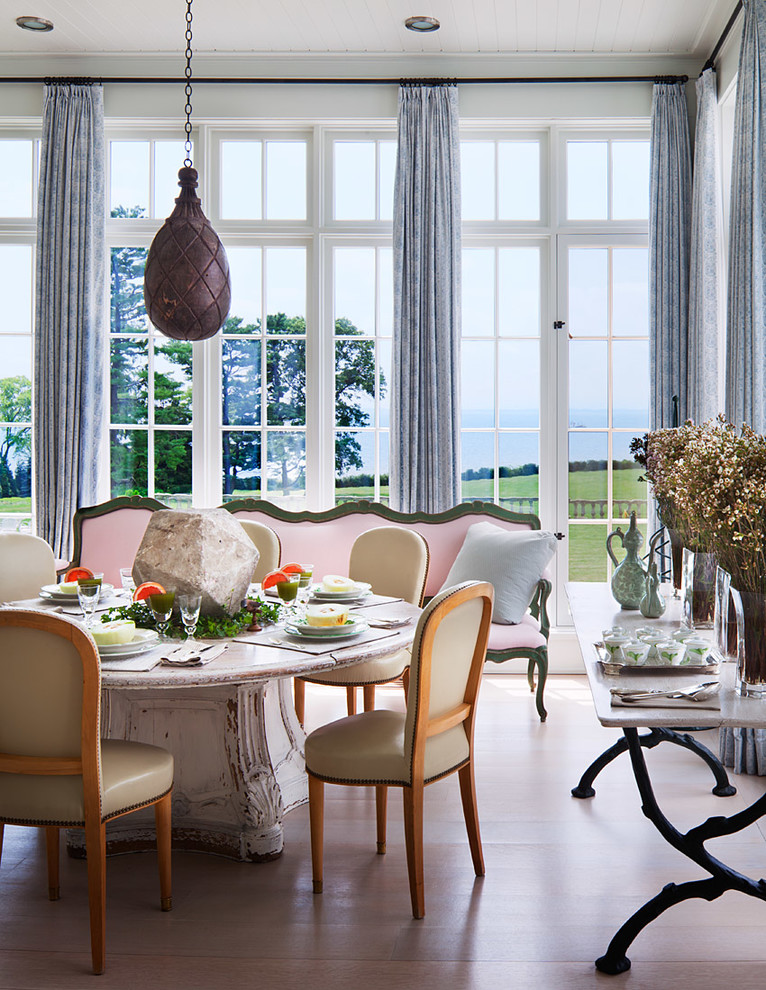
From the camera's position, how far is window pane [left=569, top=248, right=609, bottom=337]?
5.28 meters

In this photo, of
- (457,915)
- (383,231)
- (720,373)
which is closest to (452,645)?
(457,915)

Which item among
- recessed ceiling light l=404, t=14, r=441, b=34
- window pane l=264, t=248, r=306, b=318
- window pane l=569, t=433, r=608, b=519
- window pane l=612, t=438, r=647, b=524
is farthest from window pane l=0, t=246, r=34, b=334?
window pane l=612, t=438, r=647, b=524

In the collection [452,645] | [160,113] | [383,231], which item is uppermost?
[160,113]

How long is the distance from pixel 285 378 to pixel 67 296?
1333 mm

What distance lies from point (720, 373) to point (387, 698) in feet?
8.04

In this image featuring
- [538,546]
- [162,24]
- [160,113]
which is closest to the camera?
[538,546]

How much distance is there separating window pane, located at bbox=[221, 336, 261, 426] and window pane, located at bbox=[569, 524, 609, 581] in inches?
79.9

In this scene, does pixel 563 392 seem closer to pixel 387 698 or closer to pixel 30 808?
pixel 387 698

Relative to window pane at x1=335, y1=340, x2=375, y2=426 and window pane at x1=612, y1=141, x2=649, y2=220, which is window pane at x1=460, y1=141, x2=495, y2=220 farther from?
window pane at x1=335, y1=340, x2=375, y2=426

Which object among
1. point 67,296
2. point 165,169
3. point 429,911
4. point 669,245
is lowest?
point 429,911

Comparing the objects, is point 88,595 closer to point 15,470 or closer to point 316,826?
point 316,826

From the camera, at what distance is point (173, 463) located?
5395 millimetres

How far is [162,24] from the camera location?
4758 millimetres

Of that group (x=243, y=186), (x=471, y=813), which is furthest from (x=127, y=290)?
(x=471, y=813)
